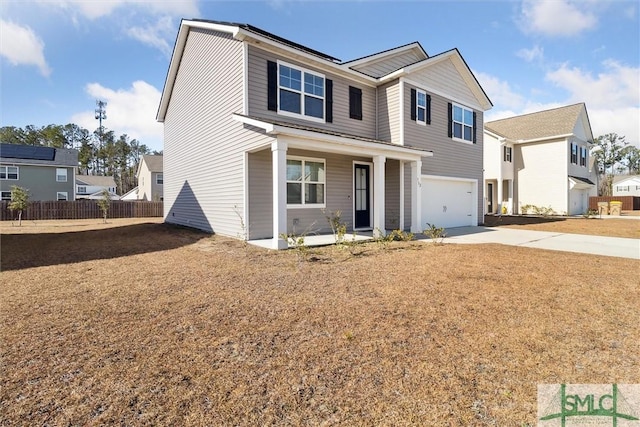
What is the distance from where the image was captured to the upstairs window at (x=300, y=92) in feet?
31.8

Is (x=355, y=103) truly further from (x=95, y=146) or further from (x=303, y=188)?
(x=95, y=146)

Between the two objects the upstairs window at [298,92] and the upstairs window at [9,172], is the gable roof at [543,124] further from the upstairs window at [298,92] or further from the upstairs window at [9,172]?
the upstairs window at [9,172]

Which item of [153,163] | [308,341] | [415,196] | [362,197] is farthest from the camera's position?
[153,163]

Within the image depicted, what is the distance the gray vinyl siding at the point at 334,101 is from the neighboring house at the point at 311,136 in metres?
0.03

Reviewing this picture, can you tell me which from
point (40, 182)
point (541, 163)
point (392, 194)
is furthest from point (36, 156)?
point (541, 163)

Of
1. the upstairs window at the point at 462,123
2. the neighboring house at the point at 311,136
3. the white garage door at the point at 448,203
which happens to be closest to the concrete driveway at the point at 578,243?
the white garage door at the point at 448,203

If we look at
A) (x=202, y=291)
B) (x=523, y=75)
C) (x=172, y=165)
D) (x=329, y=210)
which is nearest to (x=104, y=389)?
(x=202, y=291)

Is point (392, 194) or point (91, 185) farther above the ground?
point (91, 185)

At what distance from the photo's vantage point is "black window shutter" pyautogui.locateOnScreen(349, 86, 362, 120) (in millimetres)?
11391

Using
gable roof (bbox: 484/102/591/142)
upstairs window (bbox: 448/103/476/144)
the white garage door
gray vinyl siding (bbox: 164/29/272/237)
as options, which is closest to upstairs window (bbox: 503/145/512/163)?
gable roof (bbox: 484/102/591/142)

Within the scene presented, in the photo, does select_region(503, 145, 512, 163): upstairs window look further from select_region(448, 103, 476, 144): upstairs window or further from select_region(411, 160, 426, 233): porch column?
select_region(411, 160, 426, 233): porch column

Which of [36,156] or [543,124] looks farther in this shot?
[36,156]

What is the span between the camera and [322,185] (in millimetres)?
10602

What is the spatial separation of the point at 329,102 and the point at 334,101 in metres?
0.28
